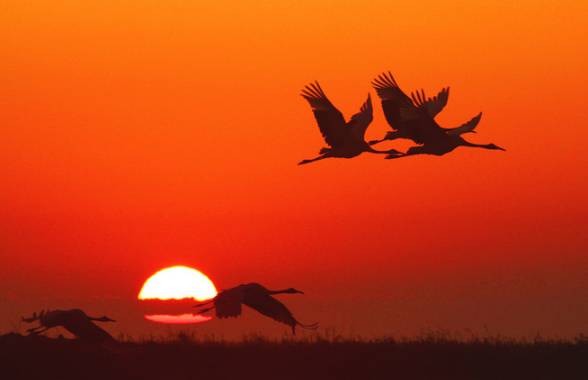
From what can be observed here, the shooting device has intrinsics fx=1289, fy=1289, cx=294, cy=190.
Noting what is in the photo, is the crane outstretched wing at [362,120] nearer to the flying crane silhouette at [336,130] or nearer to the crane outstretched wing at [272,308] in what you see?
the flying crane silhouette at [336,130]

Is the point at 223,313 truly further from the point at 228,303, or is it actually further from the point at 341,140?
the point at 341,140

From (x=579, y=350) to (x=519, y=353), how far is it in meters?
1.02

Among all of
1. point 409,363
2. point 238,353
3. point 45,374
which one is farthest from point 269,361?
point 45,374

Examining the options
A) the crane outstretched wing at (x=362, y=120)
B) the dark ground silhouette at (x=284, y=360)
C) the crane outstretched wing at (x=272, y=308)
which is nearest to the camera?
the dark ground silhouette at (x=284, y=360)

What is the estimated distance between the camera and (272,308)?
18422mm

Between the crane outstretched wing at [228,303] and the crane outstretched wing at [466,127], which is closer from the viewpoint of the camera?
the crane outstretched wing at [228,303]

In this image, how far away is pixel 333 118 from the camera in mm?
18891

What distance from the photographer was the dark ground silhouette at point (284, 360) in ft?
53.2

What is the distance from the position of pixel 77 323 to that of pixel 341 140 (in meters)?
4.62

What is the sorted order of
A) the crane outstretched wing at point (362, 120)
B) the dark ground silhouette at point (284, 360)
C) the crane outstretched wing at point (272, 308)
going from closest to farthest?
the dark ground silhouette at point (284, 360), the crane outstretched wing at point (272, 308), the crane outstretched wing at point (362, 120)

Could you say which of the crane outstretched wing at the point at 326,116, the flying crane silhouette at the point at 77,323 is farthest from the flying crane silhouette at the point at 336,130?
the flying crane silhouette at the point at 77,323

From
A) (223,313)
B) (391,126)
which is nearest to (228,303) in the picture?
(223,313)

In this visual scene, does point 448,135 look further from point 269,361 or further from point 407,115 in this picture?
point 269,361

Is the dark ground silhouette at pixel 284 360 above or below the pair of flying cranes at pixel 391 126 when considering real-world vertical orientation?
below
